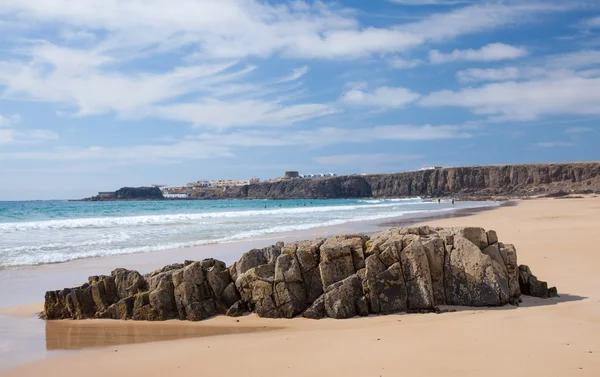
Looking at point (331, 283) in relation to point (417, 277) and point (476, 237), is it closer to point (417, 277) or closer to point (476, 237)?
point (417, 277)

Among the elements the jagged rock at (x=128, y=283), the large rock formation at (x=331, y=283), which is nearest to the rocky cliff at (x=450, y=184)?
the large rock formation at (x=331, y=283)

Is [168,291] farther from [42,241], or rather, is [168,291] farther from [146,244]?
[42,241]

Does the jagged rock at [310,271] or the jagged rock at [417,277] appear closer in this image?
the jagged rock at [417,277]

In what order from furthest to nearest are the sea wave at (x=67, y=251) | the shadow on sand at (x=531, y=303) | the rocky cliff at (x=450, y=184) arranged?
the rocky cliff at (x=450, y=184), the sea wave at (x=67, y=251), the shadow on sand at (x=531, y=303)

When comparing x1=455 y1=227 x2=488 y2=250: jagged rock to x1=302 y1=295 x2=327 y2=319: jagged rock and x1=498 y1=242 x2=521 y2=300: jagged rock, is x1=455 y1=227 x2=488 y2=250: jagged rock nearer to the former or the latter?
x1=498 y1=242 x2=521 y2=300: jagged rock

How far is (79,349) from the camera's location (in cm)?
723

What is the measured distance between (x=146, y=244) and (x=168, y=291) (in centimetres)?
1289

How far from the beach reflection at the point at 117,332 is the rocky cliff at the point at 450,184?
91.0m

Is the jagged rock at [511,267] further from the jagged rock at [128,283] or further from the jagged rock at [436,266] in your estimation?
the jagged rock at [128,283]

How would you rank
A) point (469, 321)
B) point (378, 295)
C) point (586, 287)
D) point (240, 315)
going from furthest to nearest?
1. point (586, 287)
2. point (240, 315)
3. point (378, 295)
4. point (469, 321)

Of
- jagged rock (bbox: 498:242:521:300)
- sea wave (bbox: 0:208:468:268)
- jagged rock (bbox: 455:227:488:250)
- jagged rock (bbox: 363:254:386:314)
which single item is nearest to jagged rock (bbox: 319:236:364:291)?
jagged rock (bbox: 363:254:386:314)

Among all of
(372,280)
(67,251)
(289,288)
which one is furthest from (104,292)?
(67,251)

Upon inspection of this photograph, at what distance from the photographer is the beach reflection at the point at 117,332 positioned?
7.58 m

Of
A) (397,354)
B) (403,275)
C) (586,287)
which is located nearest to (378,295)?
(403,275)
